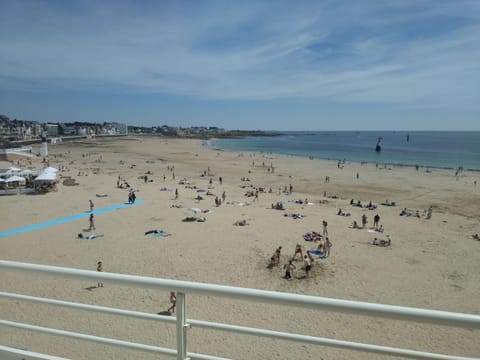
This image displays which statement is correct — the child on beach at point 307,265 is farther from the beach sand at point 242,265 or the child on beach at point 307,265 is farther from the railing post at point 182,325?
the railing post at point 182,325

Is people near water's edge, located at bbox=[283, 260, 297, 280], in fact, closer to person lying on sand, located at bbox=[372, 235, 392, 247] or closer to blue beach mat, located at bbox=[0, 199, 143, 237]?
person lying on sand, located at bbox=[372, 235, 392, 247]

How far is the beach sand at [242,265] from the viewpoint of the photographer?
8039 mm

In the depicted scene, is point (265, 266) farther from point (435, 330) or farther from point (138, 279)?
point (138, 279)

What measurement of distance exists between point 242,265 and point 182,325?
11.3 meters

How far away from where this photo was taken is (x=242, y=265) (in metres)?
12.5

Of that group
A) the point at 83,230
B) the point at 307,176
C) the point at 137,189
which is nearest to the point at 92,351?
the point at 83,230

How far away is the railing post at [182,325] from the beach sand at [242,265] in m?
1.67

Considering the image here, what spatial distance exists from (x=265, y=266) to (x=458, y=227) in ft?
44.1

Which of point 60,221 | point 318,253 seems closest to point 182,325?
point 318,253

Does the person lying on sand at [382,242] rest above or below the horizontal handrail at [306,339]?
below

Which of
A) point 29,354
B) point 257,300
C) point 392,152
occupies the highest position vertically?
point 257,300

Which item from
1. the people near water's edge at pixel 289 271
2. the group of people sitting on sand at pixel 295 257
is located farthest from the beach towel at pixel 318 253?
the people near water's edge at pixel 289 271

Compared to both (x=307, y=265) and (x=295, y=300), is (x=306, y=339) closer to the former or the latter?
(x=295, y=300)

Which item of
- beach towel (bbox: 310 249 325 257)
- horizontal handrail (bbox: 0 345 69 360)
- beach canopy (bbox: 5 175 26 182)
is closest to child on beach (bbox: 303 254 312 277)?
beach towel (bbox: 310 249 325 257)
